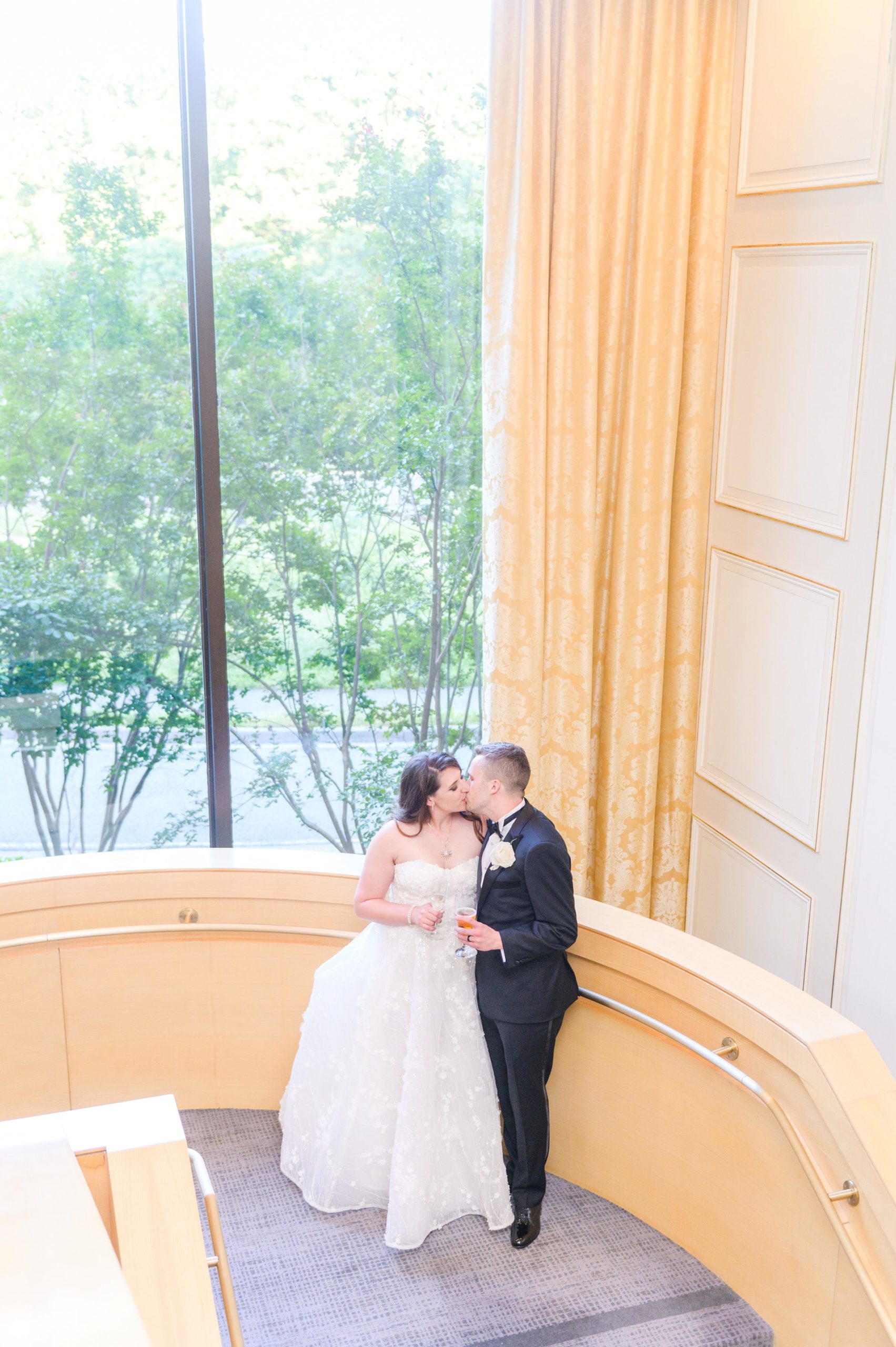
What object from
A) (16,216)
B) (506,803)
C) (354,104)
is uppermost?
(354,104)

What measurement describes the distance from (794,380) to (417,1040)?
99.3 inches

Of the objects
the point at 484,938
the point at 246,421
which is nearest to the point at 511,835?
the point at 484,938

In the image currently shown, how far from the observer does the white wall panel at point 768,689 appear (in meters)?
3.90

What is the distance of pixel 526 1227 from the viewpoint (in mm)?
3623

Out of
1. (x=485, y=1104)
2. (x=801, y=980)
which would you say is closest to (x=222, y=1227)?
(x=485, y=1104)

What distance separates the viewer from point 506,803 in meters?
3.54

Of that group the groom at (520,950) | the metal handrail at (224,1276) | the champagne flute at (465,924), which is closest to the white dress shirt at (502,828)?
the groom at (520,950)

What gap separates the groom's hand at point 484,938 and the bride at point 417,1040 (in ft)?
0.45

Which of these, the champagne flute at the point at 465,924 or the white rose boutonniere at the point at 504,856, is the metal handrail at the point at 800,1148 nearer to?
the champagne flute at the point at 465,924

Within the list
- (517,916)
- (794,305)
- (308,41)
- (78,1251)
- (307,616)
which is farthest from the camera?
(307,616)

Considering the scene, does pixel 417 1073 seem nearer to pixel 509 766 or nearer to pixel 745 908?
pixel 509 766

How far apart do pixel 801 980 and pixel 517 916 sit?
1178 mm

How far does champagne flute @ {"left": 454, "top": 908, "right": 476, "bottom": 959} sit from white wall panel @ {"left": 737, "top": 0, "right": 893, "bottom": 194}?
2.57 meters

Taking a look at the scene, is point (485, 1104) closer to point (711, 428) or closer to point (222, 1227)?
point (222, 1227)
